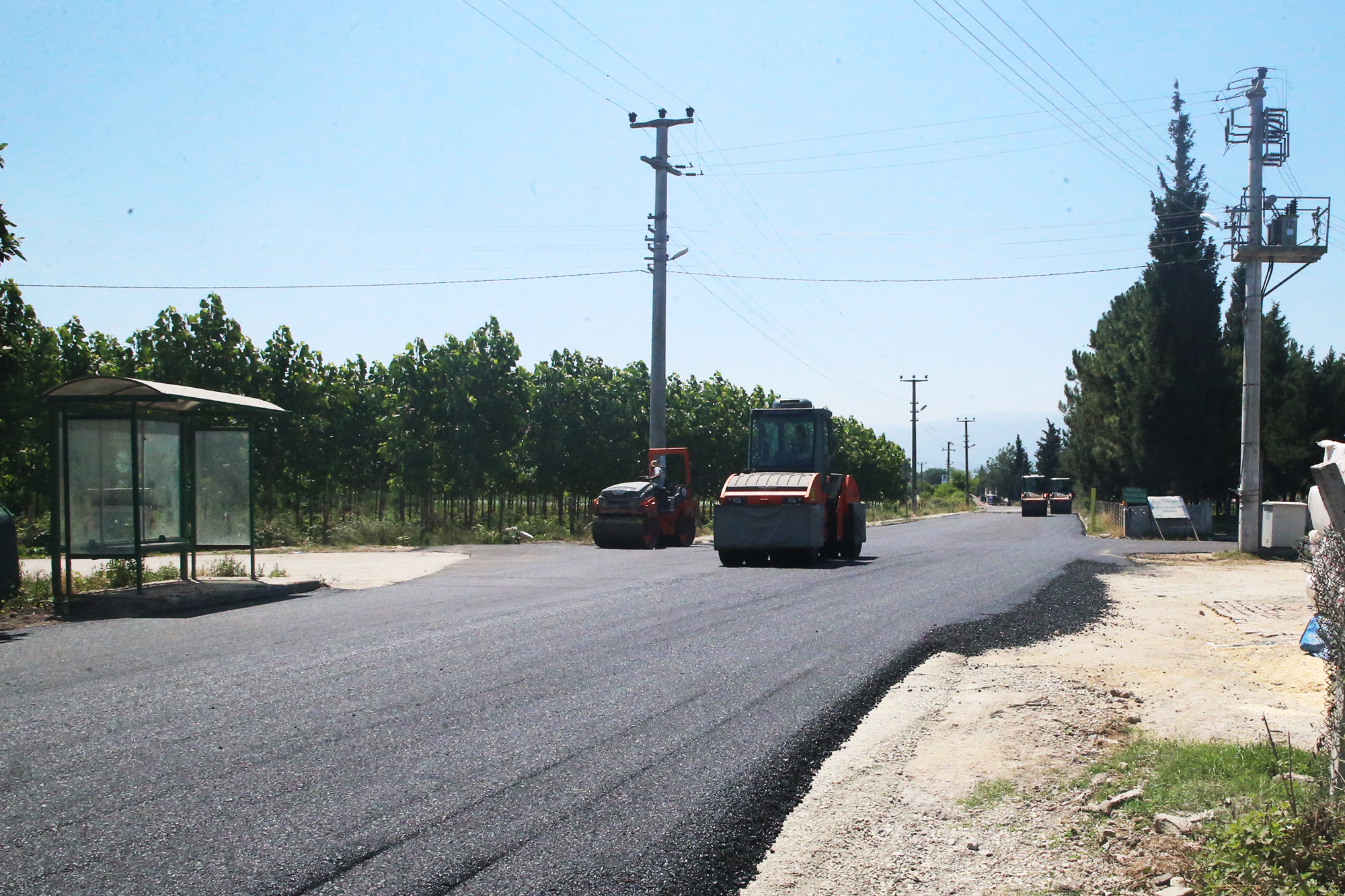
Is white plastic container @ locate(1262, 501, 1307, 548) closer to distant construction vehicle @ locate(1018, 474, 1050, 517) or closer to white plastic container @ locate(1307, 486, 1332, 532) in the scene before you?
white plastic container @ locate(1307, 486, 1332, 532)

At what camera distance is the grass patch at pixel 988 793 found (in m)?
5.38

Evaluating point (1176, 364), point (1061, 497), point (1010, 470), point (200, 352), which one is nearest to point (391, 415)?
point (200, 352)

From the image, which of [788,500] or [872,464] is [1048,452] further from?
[788,500]

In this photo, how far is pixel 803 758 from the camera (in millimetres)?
6082

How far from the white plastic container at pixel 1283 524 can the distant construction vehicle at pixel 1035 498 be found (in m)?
44.8

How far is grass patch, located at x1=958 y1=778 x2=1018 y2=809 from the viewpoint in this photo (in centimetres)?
538

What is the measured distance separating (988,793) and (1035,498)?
6631cm

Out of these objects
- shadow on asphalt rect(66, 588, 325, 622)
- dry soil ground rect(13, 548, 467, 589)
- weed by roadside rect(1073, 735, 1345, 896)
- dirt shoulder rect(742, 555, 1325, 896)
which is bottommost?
Result: dry soil ground rect(13, 548, 467, 589)

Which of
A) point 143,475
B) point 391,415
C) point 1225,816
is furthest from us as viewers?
point 391,415

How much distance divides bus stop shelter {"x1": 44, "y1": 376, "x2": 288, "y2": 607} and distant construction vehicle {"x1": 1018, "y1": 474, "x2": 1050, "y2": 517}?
60.1 metres

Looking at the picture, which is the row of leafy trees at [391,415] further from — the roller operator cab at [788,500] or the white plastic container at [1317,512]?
the white plastic container at [1317,512]

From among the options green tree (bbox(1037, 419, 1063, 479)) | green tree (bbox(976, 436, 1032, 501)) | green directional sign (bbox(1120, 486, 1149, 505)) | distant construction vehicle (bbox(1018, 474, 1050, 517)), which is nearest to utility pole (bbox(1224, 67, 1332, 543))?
green directional sign (bbox(1120, 486, 1149, 505))

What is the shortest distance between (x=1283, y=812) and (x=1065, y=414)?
58.8 m

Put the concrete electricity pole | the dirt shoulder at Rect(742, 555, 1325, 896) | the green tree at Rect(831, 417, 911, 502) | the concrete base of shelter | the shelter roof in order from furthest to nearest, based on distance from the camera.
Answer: the green tree at Rect(831, 417, 911, 502) < the concrete electricity pole < the shelter roof < the concrete base of shelter < the dirt shoulder at Rect(742, 555, 1325, 896)
